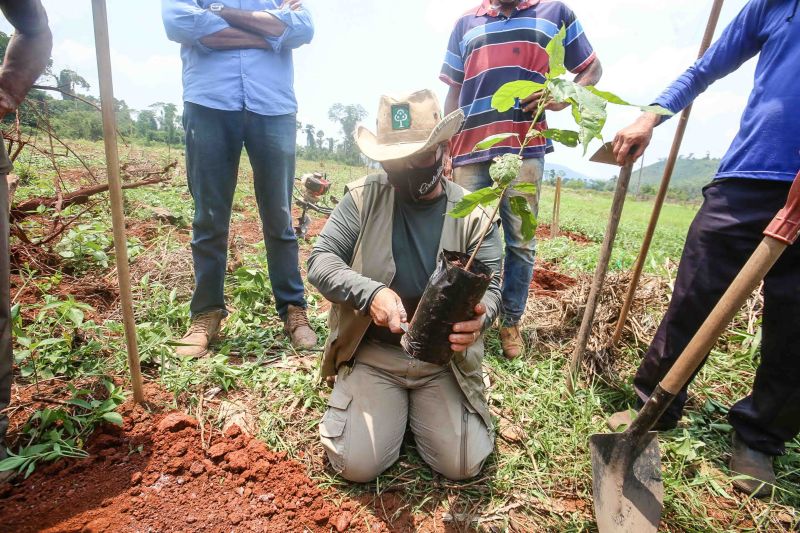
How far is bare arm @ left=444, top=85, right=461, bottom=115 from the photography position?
106 inches

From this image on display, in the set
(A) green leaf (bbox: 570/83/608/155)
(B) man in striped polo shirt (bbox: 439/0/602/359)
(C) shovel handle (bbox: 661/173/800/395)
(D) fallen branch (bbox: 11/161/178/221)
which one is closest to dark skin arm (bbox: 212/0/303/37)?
(B) man in striped polo shirt (bbox: 439/0/602/359)

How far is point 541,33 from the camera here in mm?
2324

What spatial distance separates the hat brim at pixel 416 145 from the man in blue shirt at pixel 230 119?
80cm

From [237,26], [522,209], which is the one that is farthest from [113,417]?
[237,26]

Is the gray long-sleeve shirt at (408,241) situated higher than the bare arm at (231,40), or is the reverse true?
the bare arm at (231,40)

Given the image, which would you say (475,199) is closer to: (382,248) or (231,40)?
(382,248)

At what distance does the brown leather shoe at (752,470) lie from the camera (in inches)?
67.6

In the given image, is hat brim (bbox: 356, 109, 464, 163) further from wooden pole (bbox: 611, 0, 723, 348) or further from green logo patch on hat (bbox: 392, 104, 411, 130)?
wooden pole (bbox: 611, 0, 723, 348)

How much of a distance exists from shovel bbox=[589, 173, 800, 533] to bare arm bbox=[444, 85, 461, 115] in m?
1.96

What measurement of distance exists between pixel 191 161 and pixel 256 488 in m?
1.69

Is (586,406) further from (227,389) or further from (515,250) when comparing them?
(227,389)

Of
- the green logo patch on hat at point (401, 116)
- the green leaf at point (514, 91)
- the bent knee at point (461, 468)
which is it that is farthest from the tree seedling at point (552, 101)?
the bent knee at point (461, 468)

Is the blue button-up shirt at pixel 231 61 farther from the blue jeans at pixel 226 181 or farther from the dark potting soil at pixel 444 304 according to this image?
the dark potting soil at pixel 444 304

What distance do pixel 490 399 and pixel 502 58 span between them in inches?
77.1
